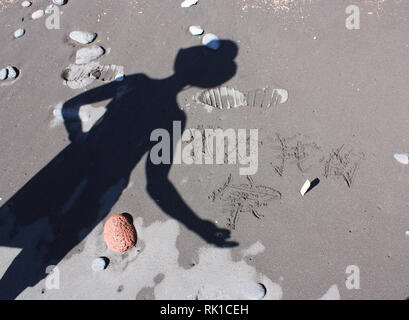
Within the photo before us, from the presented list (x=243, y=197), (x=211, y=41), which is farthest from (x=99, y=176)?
(x=211, y=41)

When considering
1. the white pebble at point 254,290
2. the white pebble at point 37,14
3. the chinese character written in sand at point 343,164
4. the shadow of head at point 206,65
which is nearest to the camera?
the white pebble at point 254,290

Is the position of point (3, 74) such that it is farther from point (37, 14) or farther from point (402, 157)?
point (402, 157)

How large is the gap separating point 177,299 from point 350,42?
375cm

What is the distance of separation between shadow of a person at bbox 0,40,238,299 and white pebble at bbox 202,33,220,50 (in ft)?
0.41

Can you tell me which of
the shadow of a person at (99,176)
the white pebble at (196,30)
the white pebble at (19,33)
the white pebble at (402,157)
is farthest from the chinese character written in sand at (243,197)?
the white pebble at (19,33)

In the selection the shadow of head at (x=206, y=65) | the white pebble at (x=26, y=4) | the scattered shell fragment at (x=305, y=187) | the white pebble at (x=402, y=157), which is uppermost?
the white pebble at (x=26, y=4)

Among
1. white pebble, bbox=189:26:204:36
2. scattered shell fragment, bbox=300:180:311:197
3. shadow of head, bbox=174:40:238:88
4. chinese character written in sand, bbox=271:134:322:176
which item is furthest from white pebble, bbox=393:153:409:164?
white pebble, bbox=189:26:204:36

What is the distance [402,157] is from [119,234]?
307 centimetres

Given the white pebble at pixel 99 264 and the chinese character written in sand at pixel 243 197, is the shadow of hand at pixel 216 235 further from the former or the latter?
the white pebble at pixel 99 264

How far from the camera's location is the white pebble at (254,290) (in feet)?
9.61

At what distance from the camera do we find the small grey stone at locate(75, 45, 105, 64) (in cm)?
420

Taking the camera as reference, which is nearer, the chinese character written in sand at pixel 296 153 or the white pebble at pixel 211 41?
the chinese character written in sand at pixel 296 153

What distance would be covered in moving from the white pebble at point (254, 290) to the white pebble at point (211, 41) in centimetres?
291

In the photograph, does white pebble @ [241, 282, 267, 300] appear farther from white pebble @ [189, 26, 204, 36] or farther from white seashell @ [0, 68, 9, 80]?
white seashell @ [0, 68, 9, 80]
